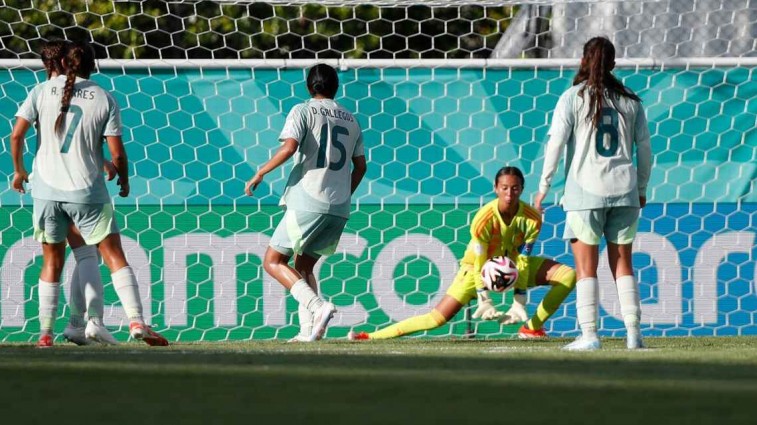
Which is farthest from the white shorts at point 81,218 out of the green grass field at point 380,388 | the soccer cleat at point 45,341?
the green grass field at point 380,388

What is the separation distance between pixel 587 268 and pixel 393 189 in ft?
8.77

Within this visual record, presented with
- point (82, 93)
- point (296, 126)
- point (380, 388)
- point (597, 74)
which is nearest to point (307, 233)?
point (296, 126)

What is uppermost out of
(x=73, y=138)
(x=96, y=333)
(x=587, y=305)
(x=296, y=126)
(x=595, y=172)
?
(x=296, y=126)

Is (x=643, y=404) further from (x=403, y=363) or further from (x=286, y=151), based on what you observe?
(x=286, y=151)

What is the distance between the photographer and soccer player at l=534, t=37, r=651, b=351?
5793 mm

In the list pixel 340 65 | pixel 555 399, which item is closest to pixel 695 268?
pixel 340 65

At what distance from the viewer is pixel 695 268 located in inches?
324

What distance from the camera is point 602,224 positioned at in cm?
588

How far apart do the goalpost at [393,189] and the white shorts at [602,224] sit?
91.2 inches

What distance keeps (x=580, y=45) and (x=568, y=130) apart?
3.32 m

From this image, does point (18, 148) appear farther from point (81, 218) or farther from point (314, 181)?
point (314, 181)

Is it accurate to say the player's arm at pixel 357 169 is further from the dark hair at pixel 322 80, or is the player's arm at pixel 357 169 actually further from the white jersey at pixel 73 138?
the white jersey at pixel 73 138

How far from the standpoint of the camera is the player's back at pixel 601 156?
19.0 feet

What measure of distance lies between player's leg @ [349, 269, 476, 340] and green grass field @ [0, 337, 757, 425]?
2.09 metres
